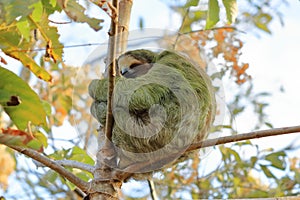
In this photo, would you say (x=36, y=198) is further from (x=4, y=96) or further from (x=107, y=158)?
(x=4, y=96)

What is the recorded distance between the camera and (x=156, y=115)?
Result: 5.72ft

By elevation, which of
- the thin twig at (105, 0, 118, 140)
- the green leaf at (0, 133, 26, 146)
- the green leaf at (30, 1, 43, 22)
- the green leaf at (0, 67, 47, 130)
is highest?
the green leaf at (30, 1, 43, 22)

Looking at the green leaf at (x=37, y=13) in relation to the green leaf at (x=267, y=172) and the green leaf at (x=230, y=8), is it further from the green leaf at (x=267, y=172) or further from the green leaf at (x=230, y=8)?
the green leaf at (x=267, y=172)

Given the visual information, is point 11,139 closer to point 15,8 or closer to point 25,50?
point 15,8

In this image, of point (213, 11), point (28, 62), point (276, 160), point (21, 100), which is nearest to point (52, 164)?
point (28, 62)

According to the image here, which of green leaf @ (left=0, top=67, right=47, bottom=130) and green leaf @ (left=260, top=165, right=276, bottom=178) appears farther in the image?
green leaf @ (left=260, top=165, right=276, bottom=178)

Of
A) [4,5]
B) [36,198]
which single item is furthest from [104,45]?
[36,198]

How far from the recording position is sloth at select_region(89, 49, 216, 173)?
67.9 inches

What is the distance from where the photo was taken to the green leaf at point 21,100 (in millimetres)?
1057

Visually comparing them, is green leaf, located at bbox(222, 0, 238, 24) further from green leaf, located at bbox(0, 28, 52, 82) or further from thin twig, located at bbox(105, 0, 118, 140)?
green leaf, located at bbox(0, 28, 52, 82)

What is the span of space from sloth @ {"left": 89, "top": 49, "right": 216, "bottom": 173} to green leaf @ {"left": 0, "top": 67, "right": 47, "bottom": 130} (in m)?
0.60

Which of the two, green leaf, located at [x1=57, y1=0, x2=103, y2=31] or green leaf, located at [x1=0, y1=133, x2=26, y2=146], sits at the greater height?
green leaf, located at [x1=57, y1=0, x2=103, y2=31]

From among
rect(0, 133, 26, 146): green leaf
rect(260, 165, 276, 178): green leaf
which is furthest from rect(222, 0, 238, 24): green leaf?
rect(260, 165, 276, 178): green leaf

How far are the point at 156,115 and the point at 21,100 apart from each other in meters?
0.72
